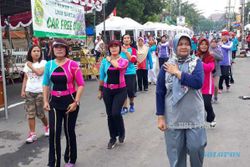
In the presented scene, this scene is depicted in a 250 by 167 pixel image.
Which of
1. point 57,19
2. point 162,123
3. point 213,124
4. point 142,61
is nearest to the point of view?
point 162,123

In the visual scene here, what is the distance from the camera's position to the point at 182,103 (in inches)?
140

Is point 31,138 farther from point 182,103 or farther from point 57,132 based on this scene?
point 182,103

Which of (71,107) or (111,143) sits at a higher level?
(71,107)

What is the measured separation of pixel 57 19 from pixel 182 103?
7.13 m

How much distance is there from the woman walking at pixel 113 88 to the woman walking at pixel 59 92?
1096 mm

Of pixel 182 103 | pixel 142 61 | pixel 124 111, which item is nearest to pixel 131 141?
pixel 124 111

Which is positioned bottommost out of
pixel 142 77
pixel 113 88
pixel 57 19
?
pixel 142 77

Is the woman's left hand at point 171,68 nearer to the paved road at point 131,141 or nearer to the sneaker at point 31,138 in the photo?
the paved road at point 131,141

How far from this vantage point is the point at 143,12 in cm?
3797

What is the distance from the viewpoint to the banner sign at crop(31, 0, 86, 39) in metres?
8.99

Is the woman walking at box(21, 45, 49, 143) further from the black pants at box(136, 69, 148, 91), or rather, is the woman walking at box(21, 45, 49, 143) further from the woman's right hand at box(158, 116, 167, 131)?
the black pants at box(136, 69, 148, 91)

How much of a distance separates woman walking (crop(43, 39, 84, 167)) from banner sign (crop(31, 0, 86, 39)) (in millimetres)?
4320

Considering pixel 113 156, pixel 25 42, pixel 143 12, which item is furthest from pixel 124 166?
pixel 143 12

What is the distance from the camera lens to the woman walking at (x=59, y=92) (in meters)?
4.71
